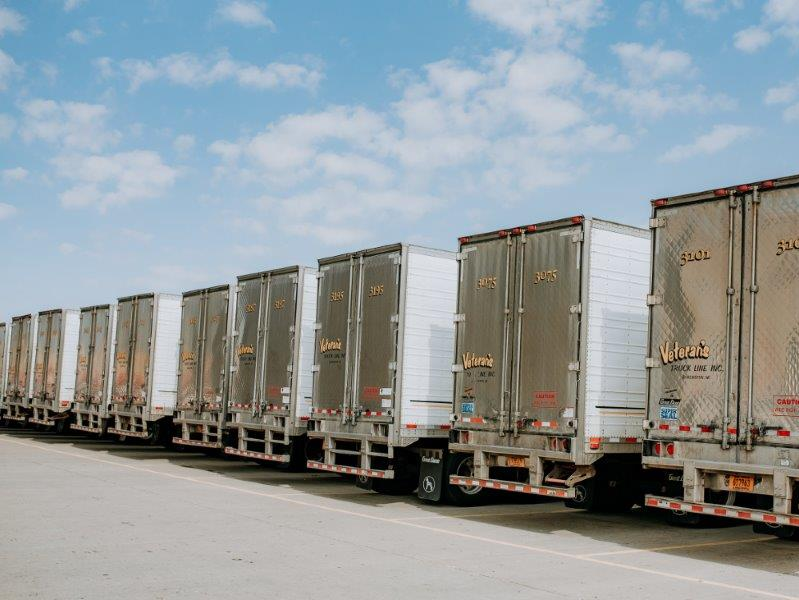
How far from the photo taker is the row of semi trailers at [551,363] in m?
10.0

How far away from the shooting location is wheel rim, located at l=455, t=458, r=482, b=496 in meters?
14.1

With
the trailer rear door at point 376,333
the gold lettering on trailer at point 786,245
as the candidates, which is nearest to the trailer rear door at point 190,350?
the trailer rear door at point 376,333

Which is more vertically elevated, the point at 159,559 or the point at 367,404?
the point at 367,404

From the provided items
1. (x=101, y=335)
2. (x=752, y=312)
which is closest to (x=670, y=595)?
(x=752, y=312)

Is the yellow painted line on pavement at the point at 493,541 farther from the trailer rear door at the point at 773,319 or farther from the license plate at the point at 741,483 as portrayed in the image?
the trailer rear door at the point at 773,319

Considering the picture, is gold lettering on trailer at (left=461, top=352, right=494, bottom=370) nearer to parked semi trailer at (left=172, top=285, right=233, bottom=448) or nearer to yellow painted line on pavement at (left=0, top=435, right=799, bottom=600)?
yellow painted line on pavement at (left=0, top=435, right=799, bottom=600)

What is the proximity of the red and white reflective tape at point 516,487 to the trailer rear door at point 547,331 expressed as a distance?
30.2 inches

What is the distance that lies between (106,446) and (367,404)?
1453cm

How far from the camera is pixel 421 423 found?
1454 centimetres

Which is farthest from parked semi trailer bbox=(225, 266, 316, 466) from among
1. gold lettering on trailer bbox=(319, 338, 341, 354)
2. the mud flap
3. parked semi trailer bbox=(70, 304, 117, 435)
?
parked semi trailer bbox=(70, 304, 117, 435)

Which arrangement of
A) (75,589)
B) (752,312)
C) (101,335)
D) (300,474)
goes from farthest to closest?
(101,335) < (300,474) < (752,312) < (75,589)

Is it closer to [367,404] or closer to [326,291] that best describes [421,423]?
[367,404]

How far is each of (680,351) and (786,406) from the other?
1463mm

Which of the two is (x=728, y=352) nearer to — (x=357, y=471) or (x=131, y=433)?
(x=357, y=471)
